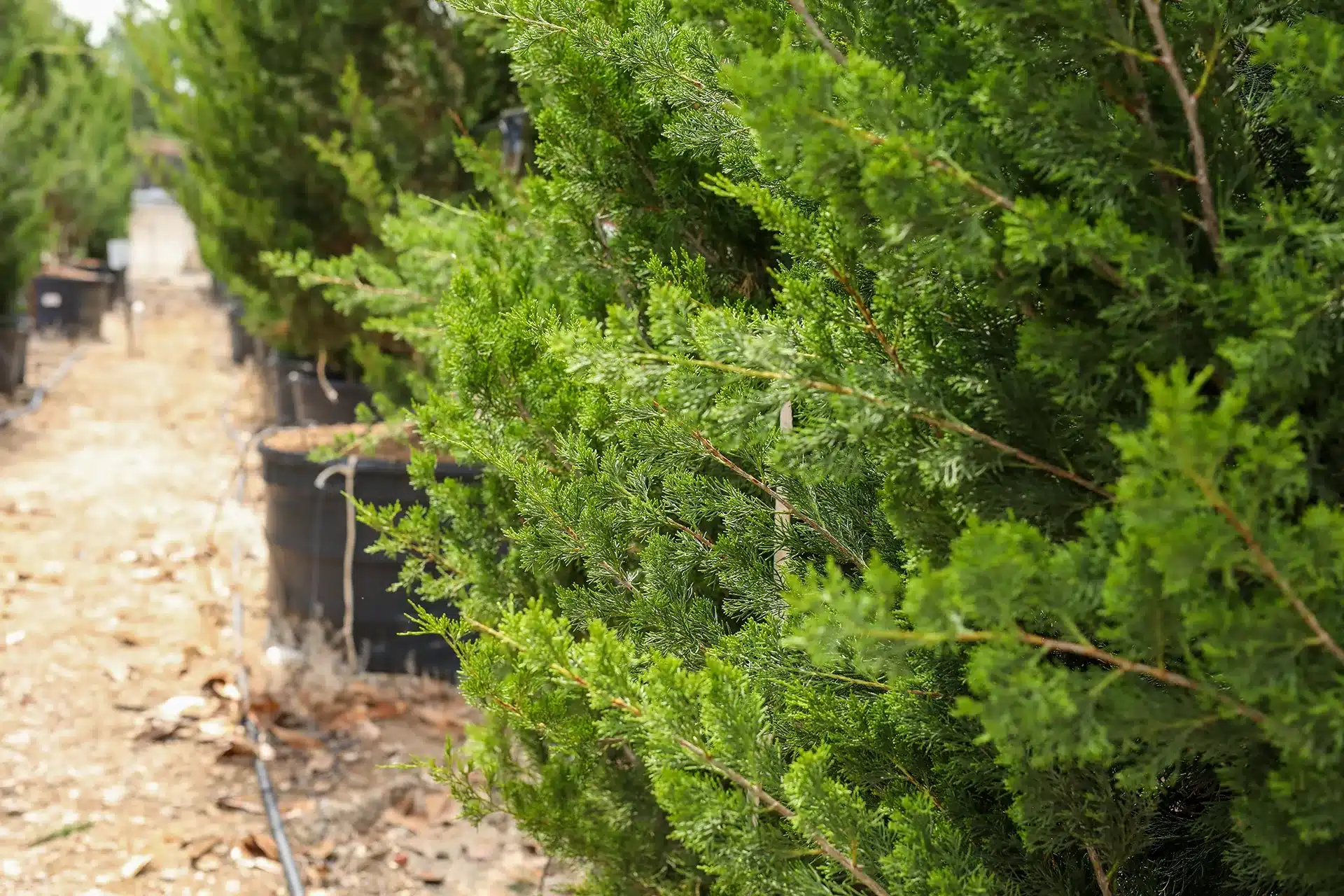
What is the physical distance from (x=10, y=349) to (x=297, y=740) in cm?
765

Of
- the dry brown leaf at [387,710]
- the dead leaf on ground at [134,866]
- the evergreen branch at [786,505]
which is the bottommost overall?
the dry brown leaf at [387,710]

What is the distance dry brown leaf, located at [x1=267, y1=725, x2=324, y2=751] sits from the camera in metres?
3.95

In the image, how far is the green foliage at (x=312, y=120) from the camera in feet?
18.6

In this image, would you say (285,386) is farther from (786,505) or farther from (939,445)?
(939,445)

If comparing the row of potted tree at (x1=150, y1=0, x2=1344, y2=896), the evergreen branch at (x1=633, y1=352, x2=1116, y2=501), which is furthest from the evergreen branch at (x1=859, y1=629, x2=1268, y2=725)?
the evergreen branch at (x1=633, y1=352, x2=1116, y2=501)

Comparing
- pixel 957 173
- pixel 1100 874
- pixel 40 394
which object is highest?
pixel 957 173

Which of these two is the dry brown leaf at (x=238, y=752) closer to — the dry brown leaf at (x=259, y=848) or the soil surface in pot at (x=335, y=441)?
the dry brown leaf at (x=259, y=848)

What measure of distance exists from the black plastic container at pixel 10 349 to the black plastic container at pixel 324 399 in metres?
3.93

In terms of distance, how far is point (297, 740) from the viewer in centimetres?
397

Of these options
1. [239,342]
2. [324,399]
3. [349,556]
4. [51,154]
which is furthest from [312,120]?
[239,342]

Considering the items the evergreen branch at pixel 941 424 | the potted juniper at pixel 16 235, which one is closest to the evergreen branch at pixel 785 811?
the evergreen branch at pixel 941 424

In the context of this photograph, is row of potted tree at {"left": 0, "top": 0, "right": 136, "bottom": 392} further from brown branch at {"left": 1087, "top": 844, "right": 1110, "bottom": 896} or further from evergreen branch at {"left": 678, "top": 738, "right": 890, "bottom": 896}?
brown branch at {"left": 1087, "top": 844, "right": 1110, "bottom": 896}

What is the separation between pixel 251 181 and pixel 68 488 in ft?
7.74

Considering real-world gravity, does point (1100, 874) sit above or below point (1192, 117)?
below
